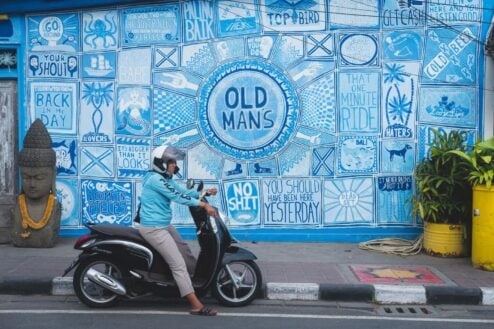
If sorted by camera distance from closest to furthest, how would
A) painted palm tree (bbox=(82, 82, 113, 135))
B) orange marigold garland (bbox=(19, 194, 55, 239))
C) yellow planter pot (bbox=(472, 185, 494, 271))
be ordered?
yellow planter pot (bbox=(472, 185, 494, 271)) < orange marigold garland (bbox=(19, 194, 55, 239)) < painted palm tree (bbox=(82, 82, 113, 135))

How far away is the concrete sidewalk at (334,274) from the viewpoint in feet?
24.1

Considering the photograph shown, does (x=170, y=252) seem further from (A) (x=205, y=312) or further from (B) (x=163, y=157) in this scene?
(B) (x=163, y=157)

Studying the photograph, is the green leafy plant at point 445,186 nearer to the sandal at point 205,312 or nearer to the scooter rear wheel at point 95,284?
the sandal at point 205,312

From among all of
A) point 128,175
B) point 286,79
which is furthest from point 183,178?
point 286,79

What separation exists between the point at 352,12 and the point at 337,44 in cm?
49

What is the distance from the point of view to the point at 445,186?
8.95m

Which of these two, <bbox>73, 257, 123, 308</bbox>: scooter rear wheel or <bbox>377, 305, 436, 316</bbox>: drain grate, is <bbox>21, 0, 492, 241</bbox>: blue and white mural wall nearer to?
<bbox>377, 305, 436, 316</bbox>: drain grate

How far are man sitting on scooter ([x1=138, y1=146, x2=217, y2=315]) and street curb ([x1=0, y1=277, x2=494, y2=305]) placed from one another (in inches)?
41.1

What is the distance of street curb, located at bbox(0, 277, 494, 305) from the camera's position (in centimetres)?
732

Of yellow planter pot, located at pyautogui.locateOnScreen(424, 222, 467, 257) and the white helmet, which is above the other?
the white helmet

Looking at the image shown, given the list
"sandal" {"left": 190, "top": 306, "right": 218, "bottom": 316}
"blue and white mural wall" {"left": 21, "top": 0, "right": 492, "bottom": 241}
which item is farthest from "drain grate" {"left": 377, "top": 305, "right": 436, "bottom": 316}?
"blue and white mural wall" {"left": 21, "top": 0, "right": 492, "bottom": 241}

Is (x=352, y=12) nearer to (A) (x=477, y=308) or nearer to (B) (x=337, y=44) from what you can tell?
(B) (x=337, y=44)

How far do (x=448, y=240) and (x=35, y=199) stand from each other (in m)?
5.53

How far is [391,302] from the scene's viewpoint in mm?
7316
